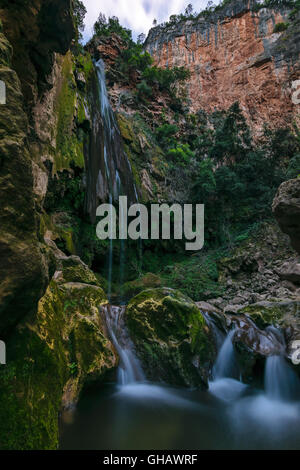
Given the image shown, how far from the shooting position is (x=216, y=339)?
14.3 ft

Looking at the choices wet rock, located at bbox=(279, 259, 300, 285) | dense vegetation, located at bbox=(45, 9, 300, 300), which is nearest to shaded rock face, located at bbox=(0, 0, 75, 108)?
dense vegetation, located at bbox=(45, 9, 300, 300)

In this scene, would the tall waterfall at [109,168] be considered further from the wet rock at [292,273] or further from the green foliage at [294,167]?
the green foliage at [294,167]

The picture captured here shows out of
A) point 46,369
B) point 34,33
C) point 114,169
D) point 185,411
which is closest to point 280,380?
point 185,411

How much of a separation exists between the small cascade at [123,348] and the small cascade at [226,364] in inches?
52.8

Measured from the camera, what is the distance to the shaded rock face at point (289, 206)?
13.3 feet

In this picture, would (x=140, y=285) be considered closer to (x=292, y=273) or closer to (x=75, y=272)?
(x=75, y=272)

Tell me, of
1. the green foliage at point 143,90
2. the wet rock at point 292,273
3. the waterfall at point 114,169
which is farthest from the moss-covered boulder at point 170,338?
the green foliage at point 143,90

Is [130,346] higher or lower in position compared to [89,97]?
lower

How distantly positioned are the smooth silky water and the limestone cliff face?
2094 cm

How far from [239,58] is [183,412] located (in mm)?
28262

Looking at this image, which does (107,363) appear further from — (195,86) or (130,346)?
(195,86)

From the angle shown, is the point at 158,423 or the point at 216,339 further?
the point at 216,339
